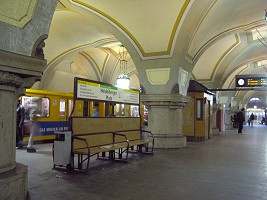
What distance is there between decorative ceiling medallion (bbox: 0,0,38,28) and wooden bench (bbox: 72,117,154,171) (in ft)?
9.25

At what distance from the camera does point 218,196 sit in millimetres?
4301

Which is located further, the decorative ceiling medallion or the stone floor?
the stone floor

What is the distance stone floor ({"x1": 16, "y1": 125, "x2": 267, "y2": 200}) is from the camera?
4301 mm

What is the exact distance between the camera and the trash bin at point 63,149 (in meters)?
5.80

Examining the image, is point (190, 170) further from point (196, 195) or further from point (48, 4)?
point (48, 4)

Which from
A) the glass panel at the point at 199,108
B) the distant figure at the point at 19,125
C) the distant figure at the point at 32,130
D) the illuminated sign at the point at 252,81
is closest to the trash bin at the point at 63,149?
the distant figure at the point at 32,130

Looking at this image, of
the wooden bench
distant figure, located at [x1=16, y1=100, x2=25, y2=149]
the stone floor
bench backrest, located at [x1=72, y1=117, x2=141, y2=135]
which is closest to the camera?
the stone floor

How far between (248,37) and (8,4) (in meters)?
13.9

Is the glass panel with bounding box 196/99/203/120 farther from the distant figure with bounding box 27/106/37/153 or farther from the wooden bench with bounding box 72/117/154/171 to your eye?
the distant figure with bounding box 27/106/37/153

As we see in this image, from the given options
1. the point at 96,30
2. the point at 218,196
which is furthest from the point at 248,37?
the point at 218,196

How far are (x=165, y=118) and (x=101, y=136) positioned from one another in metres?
3.90

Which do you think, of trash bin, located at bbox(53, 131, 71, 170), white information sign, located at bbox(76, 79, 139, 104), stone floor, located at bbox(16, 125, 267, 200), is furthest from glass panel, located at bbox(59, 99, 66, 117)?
trash bin, located at bbox(53, 131, 71, 170)

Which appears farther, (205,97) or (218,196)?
(205,97)

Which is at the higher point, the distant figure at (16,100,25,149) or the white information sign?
the white information sign
